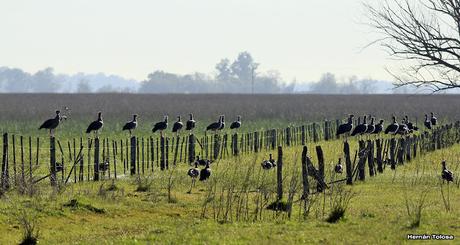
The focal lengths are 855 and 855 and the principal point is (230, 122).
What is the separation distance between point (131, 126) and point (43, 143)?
8360mm

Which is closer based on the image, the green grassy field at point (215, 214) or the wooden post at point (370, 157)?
the green grassy field at point (215, 214)

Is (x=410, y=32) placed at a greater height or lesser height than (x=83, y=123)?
greater

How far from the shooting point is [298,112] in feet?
255

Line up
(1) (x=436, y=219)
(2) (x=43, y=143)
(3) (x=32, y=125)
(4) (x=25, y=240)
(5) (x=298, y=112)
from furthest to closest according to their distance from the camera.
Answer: (5) (x=298, y=112), (3) (x=32, y=125), (2) (x=43, y=143), (1) (x=436, y=219), (4) (x=25, y=240)

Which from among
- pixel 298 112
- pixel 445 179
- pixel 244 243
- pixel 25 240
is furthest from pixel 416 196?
pixel 298 112

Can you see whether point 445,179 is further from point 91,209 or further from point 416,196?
point 91,209

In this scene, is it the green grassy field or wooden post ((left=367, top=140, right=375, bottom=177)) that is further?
wooden post ((left=367, top=140, right=375, bottom=177))

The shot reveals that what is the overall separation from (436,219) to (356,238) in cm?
297

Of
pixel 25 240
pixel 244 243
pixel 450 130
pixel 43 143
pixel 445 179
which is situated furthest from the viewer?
pixel 450 130

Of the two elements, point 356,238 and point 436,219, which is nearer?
point 356,238

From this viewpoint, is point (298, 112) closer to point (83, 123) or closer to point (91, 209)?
point (83, 123)

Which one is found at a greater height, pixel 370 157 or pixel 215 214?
pixel 370 157

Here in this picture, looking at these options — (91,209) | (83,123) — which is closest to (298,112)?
(83,123)

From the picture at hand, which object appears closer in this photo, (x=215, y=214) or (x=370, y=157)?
(x=215, y=214)
